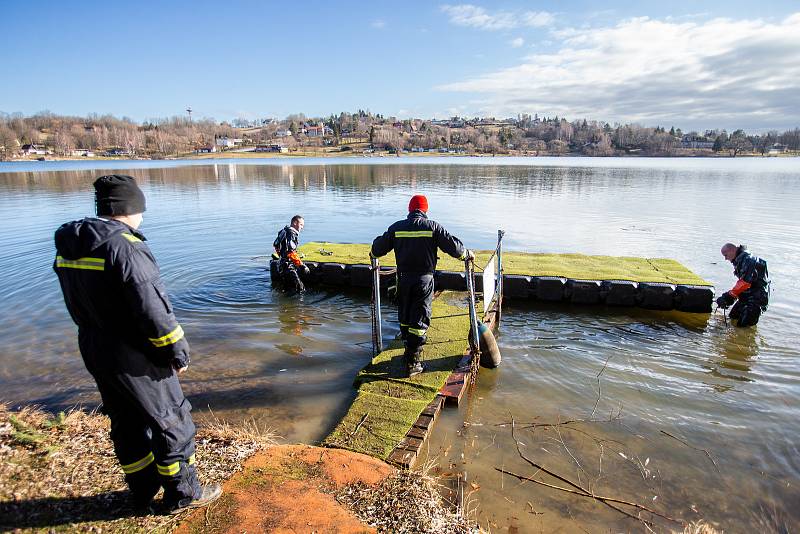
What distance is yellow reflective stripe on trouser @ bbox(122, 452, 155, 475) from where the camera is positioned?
3.24 meters

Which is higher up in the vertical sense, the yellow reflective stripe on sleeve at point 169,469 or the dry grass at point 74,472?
the yellow reflective stripe on sleeve at point 169,469

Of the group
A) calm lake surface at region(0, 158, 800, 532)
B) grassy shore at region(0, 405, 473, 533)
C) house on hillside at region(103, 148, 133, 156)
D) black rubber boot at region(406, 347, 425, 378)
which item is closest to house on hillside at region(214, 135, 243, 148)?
house on hillside at region(103, 148, 133, 156)

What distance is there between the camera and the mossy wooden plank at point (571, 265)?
35.9ft

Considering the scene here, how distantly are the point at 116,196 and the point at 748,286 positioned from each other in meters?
10.9

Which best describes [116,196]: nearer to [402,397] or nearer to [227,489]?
[227,489]

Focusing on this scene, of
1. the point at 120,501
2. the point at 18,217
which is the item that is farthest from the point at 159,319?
the point at 18,217

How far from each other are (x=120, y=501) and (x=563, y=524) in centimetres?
380

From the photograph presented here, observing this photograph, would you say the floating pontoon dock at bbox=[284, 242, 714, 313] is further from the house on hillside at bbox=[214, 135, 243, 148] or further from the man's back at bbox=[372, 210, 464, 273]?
Result: the house on hillside at bbox=[214, 135, 243, 148]

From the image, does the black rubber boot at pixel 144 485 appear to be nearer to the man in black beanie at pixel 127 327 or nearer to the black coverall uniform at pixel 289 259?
the man in black beanie at pixel 127 327

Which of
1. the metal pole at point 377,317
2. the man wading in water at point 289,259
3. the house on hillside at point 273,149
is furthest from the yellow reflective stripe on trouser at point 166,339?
the house on hillside at point 273,149

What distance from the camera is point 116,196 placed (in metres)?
2.95

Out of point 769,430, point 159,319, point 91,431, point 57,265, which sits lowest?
point 769,430

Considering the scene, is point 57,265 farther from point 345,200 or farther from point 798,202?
point 798,202

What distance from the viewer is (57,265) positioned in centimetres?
286
